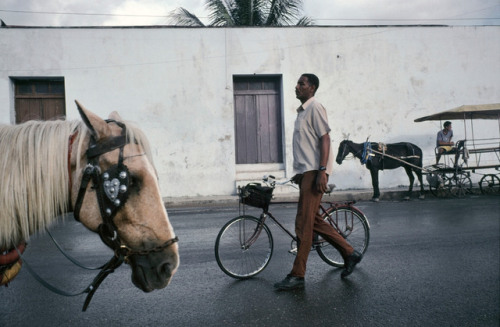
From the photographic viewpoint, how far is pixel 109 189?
6.05 ft

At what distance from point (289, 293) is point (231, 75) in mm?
11515

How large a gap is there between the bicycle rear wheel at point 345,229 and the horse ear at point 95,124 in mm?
3546

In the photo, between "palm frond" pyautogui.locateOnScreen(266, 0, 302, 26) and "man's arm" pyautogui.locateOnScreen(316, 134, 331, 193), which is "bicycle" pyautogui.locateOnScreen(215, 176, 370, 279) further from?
"palm frond" pyautogui.locateOnScreen(266, 0, 302, 26)

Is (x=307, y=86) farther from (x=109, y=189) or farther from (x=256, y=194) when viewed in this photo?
(x=109, y=189)

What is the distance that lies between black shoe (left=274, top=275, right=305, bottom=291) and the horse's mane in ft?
8.75

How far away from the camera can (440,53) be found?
15.6 m

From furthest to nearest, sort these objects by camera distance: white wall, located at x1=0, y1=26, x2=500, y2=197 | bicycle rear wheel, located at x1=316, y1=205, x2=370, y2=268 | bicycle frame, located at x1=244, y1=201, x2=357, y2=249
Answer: white wall, located at x1=0, y1=26, x2=500, y2=197
bicycle rear wheel, located at x1=316, y1=205, x2=370, y2=268
bicycle frame, located at x1=244, y1=201, x2=357, y2=249

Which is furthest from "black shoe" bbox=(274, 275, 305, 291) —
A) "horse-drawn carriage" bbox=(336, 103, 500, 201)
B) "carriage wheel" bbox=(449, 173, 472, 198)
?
"carriage wheel" bbox=(449, 173, 472, 198)

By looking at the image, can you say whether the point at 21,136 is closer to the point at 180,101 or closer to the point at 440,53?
the point at 180,101

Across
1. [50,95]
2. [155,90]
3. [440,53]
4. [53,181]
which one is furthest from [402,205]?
[50,95]

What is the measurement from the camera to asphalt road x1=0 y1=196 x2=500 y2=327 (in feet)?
11.1

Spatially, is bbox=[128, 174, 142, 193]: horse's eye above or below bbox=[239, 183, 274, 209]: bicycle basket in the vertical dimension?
above

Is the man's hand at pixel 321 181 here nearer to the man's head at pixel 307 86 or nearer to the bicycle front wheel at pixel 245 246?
the man's head at pixel 307 86

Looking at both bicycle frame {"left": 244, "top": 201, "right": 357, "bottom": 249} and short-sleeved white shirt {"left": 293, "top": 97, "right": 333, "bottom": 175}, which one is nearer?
short-sleeved white shirt {"left": 293, "top": 97, "right": 333, "bottom": 175}
